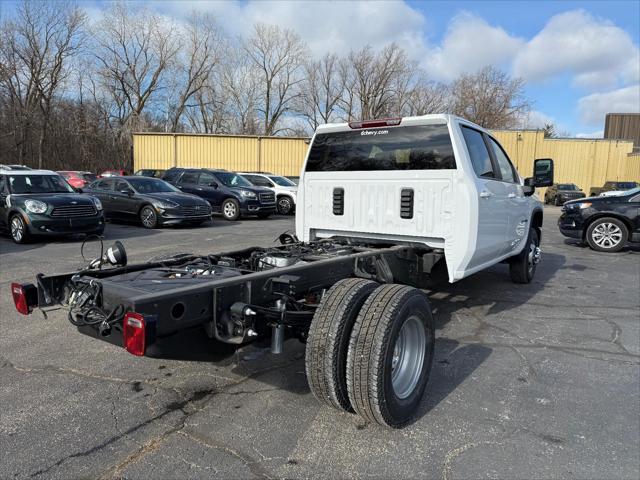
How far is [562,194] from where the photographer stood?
3350cm

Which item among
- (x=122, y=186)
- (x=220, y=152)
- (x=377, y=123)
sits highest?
(x=220, y=152)

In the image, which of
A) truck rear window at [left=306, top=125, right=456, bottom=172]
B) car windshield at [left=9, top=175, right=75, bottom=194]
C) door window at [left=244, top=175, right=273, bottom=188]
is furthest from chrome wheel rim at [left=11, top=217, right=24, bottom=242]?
door window at [left=244, top=175, right=273, bottom=188]

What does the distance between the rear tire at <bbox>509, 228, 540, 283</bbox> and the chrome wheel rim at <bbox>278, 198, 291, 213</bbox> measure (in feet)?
43.8

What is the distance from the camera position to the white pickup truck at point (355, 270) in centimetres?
275

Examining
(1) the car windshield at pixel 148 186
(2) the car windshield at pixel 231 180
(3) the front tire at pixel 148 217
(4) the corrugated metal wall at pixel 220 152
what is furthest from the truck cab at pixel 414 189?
(4) the corrugated metal wall at pixel 220 152

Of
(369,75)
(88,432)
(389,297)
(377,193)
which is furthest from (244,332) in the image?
(369,75)

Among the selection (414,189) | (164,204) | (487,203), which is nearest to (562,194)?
(164,204)

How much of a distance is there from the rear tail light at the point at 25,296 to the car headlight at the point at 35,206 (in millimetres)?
8170

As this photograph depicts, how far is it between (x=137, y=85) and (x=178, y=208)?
126 ft

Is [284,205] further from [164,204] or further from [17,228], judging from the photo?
[17,228]

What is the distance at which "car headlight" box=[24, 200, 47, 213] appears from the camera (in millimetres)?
10031

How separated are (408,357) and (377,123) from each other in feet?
8.94

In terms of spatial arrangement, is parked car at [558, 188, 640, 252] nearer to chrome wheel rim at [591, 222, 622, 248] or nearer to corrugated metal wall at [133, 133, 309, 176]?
chrome wheel rim at [591, 222, 622, 248]

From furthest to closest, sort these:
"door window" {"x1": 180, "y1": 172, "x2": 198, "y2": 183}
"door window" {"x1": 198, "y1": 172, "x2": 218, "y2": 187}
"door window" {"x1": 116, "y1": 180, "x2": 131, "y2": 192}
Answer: "door window" {"x1": 180, "y1": 172, "x2": 198, "y2": 183}, "door window" {"x1": 198, "y1": 172, "x2": 218, "y2": 187}, "door window" {"x1": 116, "y1": 180, "x2": 131, "y2": 192}
